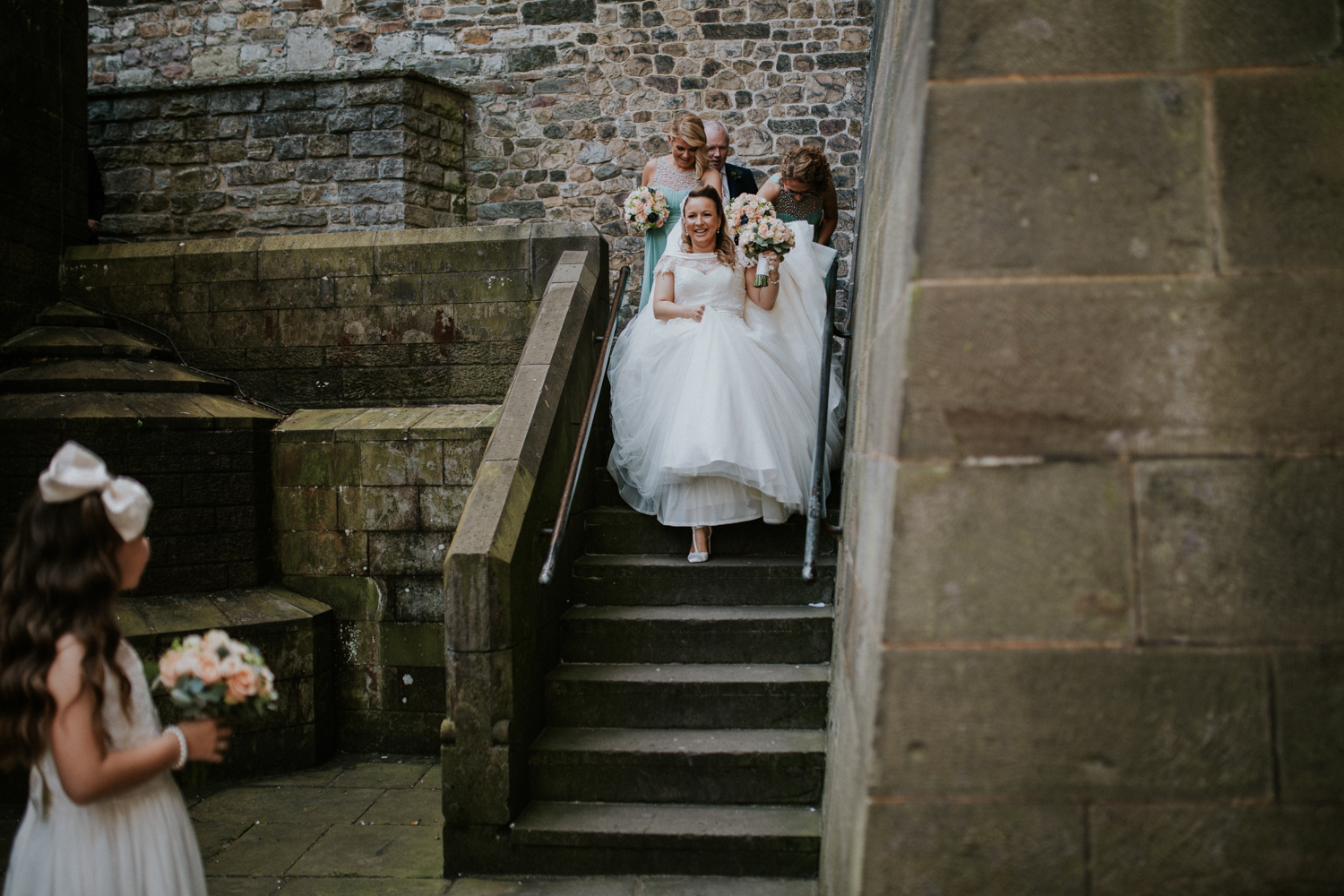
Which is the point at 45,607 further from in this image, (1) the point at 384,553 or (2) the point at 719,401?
(1) the point at 384,553

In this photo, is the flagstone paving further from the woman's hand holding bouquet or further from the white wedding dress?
the woman's hand holding bouquet

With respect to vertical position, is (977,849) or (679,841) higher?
(977,849)

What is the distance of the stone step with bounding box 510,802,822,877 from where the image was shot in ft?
11.3

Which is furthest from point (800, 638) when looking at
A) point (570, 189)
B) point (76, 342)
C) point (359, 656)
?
point (570, 189)

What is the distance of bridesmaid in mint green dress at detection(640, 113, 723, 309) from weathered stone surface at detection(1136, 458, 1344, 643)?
417cm

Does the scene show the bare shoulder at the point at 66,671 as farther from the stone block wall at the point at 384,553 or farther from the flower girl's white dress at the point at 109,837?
the stone block wall at the point at 384,553

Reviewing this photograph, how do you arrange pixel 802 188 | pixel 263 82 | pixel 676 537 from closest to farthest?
pixel 676 537, pixel 802 188, pixel 263 82

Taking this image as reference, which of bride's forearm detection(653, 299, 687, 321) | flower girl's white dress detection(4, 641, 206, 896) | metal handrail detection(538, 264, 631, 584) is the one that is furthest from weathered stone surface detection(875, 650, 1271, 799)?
bride's forearm detection(653, 299, 687, 321)

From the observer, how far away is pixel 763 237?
4.91 meters

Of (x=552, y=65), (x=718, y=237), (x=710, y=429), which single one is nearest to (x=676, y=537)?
(x=710, y=429)

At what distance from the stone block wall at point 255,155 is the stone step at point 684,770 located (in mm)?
7384

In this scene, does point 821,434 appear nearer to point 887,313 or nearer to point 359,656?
point 887,313

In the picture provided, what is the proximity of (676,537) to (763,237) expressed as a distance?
5.60 feet

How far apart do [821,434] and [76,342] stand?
183 inches
